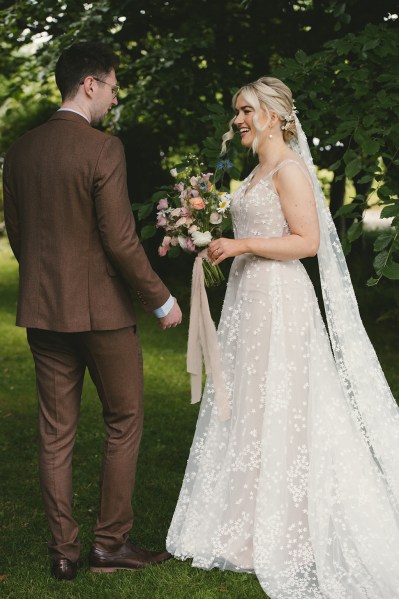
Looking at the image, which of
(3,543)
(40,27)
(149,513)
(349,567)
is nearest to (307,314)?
(349,567)

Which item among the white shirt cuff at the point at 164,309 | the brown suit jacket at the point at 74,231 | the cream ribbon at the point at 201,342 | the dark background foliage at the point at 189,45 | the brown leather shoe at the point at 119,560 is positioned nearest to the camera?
the brown suit jacket at the point at 74,231

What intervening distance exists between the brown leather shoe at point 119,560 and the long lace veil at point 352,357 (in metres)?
1.23

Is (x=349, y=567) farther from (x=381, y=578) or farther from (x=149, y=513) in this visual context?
(x=149, y=513)

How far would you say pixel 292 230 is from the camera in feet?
12.8

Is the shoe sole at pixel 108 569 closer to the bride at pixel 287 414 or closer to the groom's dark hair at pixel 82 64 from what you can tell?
the bride at pixel 287 414

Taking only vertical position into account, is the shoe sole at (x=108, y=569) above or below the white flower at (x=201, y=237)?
below

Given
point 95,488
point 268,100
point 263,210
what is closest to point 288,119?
point 268,100

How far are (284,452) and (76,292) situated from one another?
127 centimetres

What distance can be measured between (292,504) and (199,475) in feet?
1.68

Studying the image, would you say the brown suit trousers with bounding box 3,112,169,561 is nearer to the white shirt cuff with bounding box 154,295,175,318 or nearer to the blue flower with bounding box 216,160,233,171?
the white shirt cuff with bounding box 154,295,175,318

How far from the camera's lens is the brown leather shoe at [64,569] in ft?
12.7

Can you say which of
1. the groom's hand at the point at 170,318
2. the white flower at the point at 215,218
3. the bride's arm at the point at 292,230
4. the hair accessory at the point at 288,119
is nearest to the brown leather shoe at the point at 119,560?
the groom's hand at the point at 170,318

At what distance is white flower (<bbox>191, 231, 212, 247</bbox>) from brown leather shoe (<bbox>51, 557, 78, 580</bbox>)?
1585 mm

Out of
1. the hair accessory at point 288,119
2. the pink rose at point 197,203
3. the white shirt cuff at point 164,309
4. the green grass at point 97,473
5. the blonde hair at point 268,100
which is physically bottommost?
the green grass at point 97,473
